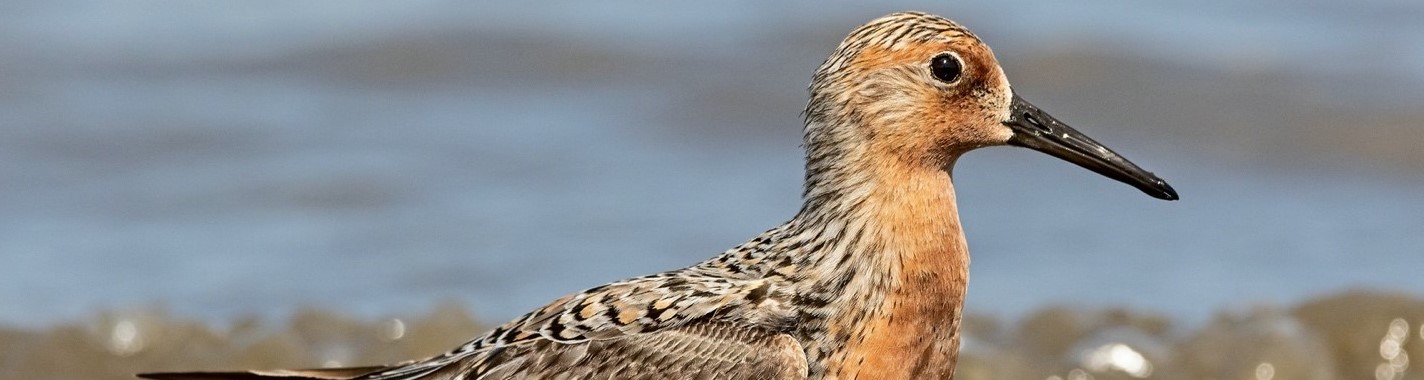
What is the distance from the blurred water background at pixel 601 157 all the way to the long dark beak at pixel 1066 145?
3.15m

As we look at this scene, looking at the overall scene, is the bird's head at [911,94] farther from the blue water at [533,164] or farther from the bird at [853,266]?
the blue water at [533,164]

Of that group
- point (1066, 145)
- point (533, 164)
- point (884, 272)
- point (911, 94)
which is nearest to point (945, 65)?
point (911, 94)

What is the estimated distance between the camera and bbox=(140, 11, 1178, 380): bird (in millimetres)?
6945

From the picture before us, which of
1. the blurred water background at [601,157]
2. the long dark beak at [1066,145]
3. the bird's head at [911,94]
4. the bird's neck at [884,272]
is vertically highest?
the blurred water background at [601,157]

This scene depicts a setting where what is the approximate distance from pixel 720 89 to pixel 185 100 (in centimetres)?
407

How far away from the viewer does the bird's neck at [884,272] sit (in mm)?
6992

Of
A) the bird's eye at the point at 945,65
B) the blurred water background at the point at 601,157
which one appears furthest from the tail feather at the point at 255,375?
the blurred water background at the point at 601,157

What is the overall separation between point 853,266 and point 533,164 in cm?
739

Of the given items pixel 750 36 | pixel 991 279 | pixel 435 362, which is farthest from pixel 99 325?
pixel 750 36

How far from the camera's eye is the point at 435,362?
7414 mm

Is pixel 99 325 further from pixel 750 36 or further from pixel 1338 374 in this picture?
pixel 750 36

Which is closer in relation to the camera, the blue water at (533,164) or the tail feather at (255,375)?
the tail feather at (255,375)

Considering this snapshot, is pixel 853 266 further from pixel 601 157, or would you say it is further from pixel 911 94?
pixel 601 157

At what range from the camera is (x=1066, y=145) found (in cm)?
736
